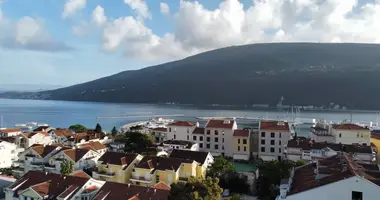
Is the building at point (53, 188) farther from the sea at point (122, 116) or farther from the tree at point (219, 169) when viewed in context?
the sea at point (122, 116)

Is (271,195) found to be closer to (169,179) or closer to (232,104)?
(169,179)

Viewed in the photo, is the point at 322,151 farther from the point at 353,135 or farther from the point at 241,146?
the point at 241,146

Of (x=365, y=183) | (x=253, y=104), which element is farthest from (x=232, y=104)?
(x=365, y=183)

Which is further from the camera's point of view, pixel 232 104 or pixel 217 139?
pixel 232 104

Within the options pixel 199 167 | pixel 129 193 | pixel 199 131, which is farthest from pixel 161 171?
pixel 199 131

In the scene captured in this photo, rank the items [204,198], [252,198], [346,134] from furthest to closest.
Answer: [346,134]
[252,198]
[204,198]

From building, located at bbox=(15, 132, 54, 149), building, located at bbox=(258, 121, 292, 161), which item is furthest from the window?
building, located at bbox=(15, 132, 54, 149)

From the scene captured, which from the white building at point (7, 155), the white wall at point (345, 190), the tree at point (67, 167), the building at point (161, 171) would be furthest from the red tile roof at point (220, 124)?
the white wall at point (345, 190)
